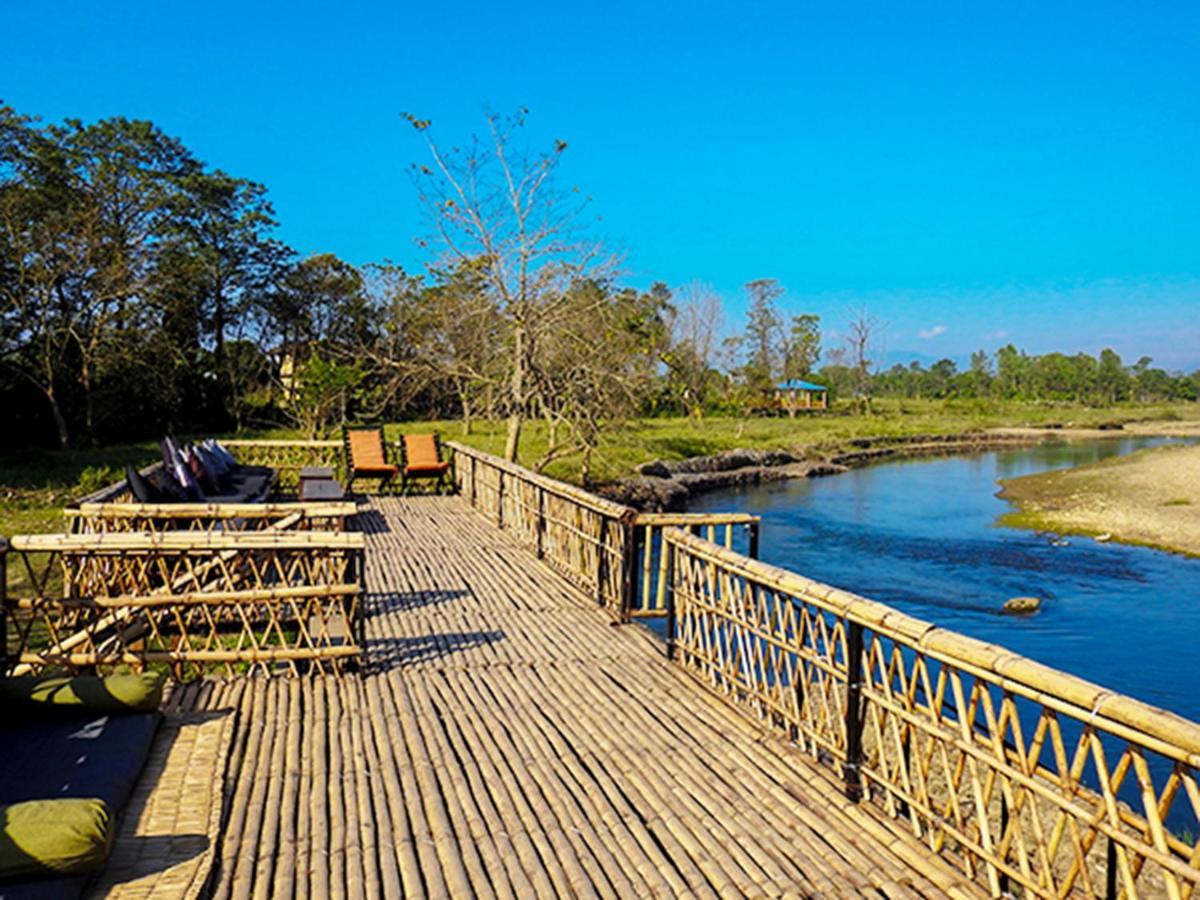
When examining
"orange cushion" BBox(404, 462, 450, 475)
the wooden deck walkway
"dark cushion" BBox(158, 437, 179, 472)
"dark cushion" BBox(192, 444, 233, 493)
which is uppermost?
"dark cushion" BBox(158, 437, 179, 472)

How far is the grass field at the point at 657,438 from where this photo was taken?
11023 mm

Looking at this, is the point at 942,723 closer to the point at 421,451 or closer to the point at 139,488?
the point at 139,488

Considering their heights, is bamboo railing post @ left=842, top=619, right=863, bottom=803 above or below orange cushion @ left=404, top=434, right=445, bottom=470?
below

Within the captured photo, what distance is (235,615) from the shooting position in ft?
17.3

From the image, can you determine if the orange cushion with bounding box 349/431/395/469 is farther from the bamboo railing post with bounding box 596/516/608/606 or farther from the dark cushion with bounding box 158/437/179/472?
the bamboo railing post with bounding box 596/516/608/606

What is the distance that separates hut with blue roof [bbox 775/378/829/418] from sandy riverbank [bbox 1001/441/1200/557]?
67.2 ft

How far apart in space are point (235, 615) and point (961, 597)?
8.90 m

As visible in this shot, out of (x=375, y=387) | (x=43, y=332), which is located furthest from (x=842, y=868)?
(x=375, y=387)

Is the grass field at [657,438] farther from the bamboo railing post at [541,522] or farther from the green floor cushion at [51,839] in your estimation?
the green floor cushion at [51,839]

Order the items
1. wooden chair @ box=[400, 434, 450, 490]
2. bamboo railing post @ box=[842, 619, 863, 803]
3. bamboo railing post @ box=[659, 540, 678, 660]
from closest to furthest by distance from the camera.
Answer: bamboo railing post @ box=[842, 619, 863, 803] → bamboo railing post @ box=[659, 540, 678, 660] → wooden chair @ box=[400, 434, 450, 490]

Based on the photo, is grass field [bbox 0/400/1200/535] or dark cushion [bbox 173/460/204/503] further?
grass field [bbox 0/400/1200/535]

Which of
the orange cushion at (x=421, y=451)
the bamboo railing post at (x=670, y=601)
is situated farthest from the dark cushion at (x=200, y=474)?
the bamboo railing post at (x=670, y=601)

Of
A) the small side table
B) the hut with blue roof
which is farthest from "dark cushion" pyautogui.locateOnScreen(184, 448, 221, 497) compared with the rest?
the hut with blue roof

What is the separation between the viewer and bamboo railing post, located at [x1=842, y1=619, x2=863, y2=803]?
285 cm
